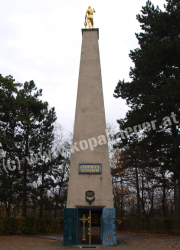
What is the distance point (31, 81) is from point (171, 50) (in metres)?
13.9

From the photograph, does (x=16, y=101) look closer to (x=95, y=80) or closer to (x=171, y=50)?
(x=95, y=80)

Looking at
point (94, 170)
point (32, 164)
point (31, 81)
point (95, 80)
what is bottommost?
point (94, 170)

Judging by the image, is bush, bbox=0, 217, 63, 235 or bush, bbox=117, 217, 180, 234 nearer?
bush, bbox=117, 217, 180, 234

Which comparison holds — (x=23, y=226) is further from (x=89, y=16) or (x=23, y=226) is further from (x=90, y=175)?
(x=89, y=16)

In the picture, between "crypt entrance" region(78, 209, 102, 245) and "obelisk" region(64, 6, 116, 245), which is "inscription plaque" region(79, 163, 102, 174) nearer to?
"obelisk" region(64, 6, 116, 245)

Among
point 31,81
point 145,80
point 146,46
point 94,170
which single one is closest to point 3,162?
point 31,81

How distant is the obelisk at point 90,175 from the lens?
34.9ft

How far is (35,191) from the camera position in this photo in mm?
20469

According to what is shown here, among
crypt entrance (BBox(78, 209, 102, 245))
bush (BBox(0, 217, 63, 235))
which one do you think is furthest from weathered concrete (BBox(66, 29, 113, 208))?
bush (BBox(0, 217, 63, 235))

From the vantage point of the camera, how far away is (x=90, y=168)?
1121 centimetres

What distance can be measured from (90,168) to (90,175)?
0.32 metres

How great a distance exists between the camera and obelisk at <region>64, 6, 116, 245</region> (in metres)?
10.6

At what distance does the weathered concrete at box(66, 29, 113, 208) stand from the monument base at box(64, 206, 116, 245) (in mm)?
314

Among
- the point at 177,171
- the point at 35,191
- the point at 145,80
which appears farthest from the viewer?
the point at 35,191
